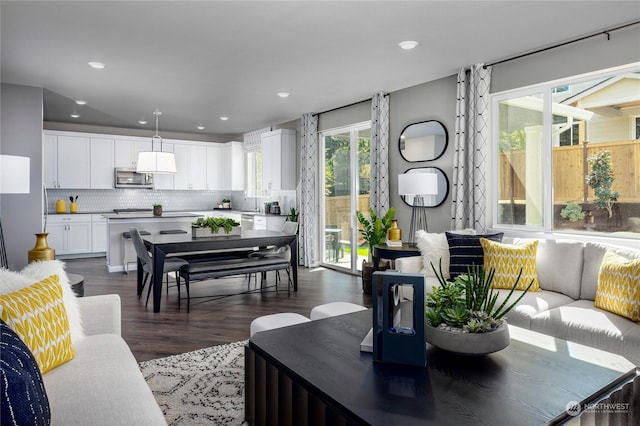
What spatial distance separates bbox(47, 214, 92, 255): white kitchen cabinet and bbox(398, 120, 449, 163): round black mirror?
6.21 meters

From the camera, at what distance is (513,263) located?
3.37 metres

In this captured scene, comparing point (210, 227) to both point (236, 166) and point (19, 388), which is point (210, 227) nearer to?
point (19, 388)

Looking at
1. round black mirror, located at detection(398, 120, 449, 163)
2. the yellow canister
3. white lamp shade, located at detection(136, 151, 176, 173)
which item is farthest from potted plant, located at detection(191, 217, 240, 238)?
the yellow canister

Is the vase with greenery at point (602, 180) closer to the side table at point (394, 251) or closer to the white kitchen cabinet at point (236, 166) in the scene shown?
the side table at point (394, 251)

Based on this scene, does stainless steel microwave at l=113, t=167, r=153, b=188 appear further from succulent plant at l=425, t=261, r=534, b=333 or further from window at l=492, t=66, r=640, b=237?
succulent plant at l=425, t=261, r=534, b=333

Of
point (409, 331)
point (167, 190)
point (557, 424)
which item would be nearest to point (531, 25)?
point (409, 331)

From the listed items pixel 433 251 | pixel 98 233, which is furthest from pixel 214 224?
pixel 98 233

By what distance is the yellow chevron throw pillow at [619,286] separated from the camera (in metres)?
2.57

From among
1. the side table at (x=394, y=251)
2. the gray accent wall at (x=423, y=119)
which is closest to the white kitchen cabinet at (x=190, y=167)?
the gray accent wall at (x=423, y=119)

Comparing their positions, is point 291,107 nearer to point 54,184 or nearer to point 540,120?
point 540,120

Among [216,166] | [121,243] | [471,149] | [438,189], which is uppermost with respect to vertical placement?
[216,166]

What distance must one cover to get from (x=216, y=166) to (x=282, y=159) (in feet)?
8.98

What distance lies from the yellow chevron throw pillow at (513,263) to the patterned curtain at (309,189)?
3.86m

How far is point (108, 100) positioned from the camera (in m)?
5.97
